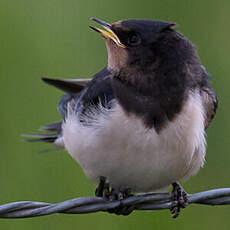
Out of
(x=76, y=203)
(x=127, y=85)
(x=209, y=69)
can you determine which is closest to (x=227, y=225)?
(x=209, y=69)

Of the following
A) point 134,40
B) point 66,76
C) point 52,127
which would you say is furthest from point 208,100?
point 66,76

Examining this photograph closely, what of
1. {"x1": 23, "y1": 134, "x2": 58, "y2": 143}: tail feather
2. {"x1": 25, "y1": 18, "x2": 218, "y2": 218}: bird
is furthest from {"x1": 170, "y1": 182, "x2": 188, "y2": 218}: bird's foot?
{"x1": 23, "y1": 134, "x2": 58, "y2": 143}: tail feather

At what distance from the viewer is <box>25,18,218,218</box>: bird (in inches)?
113

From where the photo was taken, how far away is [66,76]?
165 inches

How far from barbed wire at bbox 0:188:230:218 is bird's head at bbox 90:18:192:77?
0.61 m

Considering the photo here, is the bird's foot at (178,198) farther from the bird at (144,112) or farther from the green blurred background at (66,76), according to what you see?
the green blurred background at (66,76)

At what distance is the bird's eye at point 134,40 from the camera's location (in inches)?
117

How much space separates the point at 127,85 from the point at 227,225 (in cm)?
151

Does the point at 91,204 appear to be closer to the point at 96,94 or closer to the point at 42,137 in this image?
the point at 96,94

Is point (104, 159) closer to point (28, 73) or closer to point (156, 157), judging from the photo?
point (156, 157)

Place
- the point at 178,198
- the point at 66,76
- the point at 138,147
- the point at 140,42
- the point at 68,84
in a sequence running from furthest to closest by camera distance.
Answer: the point at 66,76, the point at 68,84, the point at 178,198, the point at 140,42, the point at 138,147

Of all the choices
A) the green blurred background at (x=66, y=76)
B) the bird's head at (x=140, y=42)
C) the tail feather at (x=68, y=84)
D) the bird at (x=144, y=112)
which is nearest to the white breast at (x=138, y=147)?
the bird at (x=144, y=112)

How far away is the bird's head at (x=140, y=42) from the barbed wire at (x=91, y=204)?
1.99ft

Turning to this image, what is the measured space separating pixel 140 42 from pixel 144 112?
31cm
